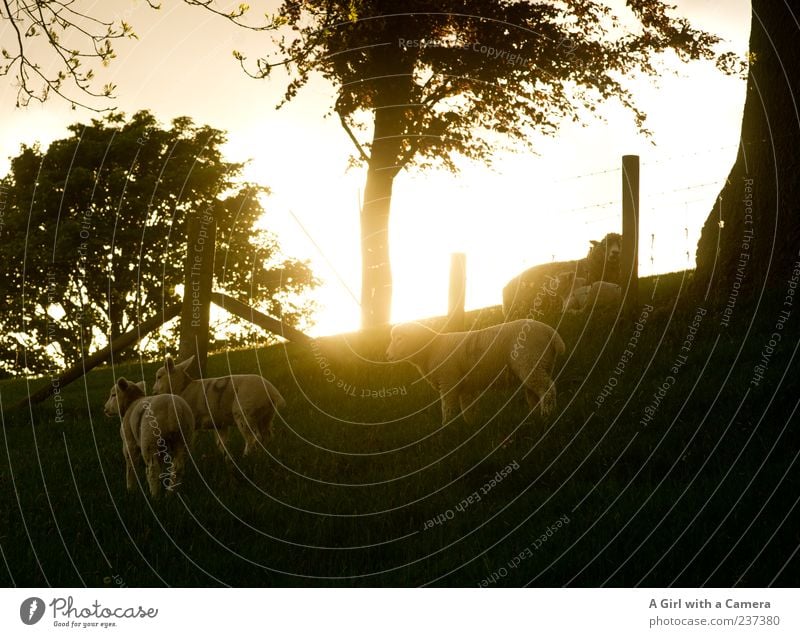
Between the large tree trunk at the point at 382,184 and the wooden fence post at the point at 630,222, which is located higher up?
the large tree trunk at the point at 382,184

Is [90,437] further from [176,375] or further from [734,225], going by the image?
[734,225]

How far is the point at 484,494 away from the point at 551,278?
34.8ft

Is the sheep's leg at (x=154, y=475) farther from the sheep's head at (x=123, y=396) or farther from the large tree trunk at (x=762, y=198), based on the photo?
the large tree trunk at (x=762, y=198)

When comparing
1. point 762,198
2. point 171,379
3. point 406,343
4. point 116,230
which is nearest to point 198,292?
point 171,379

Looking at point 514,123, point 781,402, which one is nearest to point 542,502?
point 781,402

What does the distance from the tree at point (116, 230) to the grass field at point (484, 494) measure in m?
16.5

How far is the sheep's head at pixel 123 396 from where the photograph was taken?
29.5 feet

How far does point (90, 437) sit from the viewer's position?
1197cm

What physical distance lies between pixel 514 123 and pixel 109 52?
1579cm

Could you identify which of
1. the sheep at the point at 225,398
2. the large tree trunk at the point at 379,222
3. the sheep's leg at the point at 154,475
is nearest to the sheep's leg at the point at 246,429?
the sheep at the point at 225,398

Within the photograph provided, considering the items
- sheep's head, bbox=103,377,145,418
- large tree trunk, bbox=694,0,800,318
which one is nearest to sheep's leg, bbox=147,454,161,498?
sheep's head, bbox=103,377,145,418

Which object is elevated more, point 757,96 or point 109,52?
point 757,96

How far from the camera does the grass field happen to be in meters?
6.26

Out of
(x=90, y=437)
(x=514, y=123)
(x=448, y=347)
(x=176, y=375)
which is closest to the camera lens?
(x=176, y=375)
